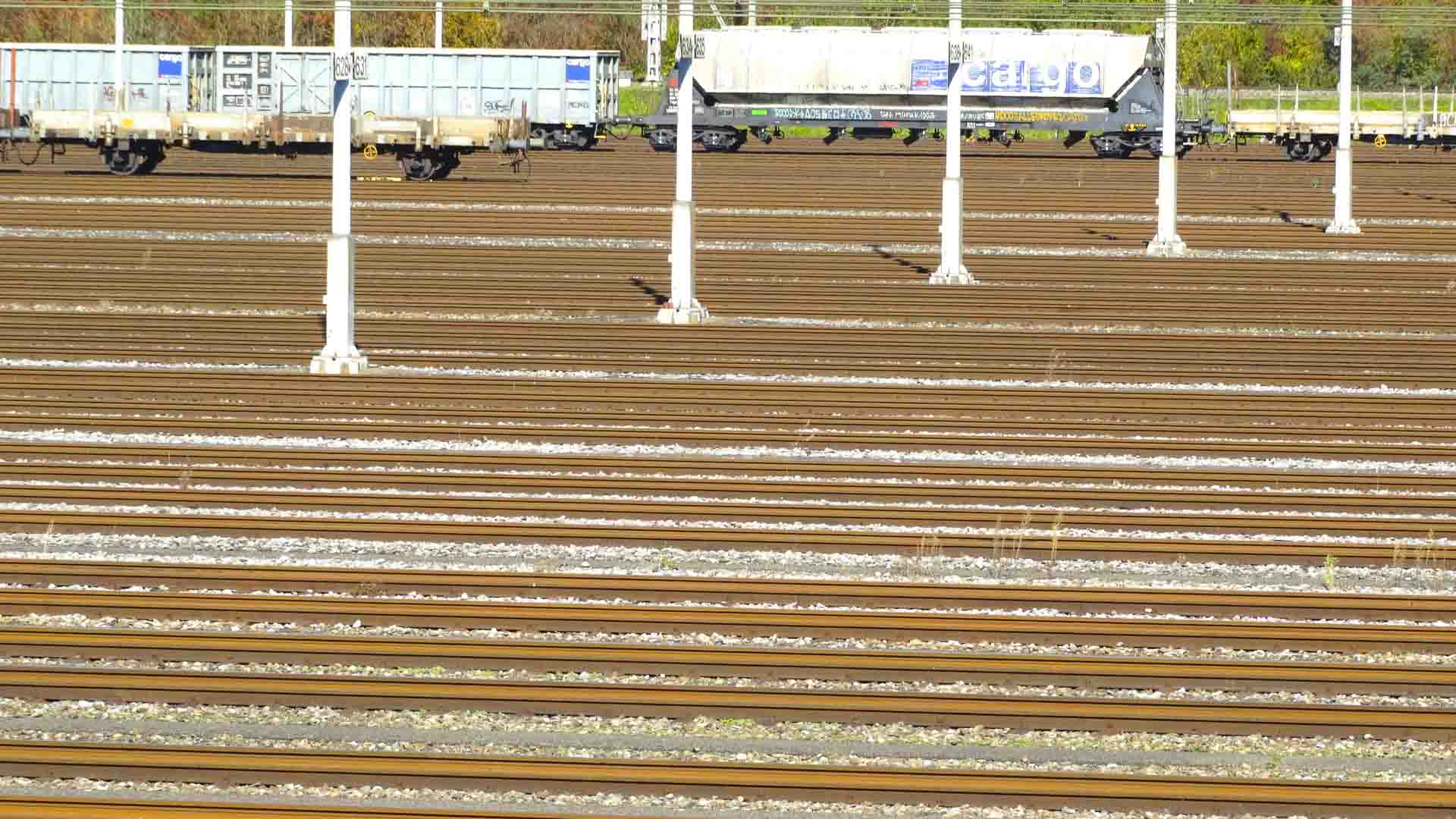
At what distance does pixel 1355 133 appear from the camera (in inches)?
2179

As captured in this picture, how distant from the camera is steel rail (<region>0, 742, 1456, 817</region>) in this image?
8695mm

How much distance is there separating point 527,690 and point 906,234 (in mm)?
22487

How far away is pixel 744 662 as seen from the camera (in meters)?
10.8

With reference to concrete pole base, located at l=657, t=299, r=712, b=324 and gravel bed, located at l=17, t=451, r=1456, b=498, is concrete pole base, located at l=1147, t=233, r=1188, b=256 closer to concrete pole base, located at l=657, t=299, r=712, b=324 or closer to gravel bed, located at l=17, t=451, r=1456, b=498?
concrete pole base, located at l=657, t=299, r=712, b=324

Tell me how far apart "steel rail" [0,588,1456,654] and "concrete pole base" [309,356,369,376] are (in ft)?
27.5

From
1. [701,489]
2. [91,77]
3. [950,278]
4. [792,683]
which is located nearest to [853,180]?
[950,278]

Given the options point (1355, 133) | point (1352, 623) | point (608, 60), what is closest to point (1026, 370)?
point (1352, 623)

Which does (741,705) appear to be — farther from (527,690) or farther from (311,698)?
(311,698)

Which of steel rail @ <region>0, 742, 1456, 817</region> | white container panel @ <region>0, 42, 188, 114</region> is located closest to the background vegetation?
white container panel @ <region>0, 42, 188, 114</region>

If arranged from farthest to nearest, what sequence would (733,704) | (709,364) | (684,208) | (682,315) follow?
1. (682,315)
2. (684,208)
3. (709,364)
4. (733,704)

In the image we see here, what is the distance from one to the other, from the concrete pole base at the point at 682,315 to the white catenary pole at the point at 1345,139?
1232 cm

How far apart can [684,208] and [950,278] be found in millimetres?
5499

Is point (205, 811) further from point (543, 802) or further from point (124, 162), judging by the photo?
point (124, 162)

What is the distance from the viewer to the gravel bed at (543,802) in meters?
8.64
